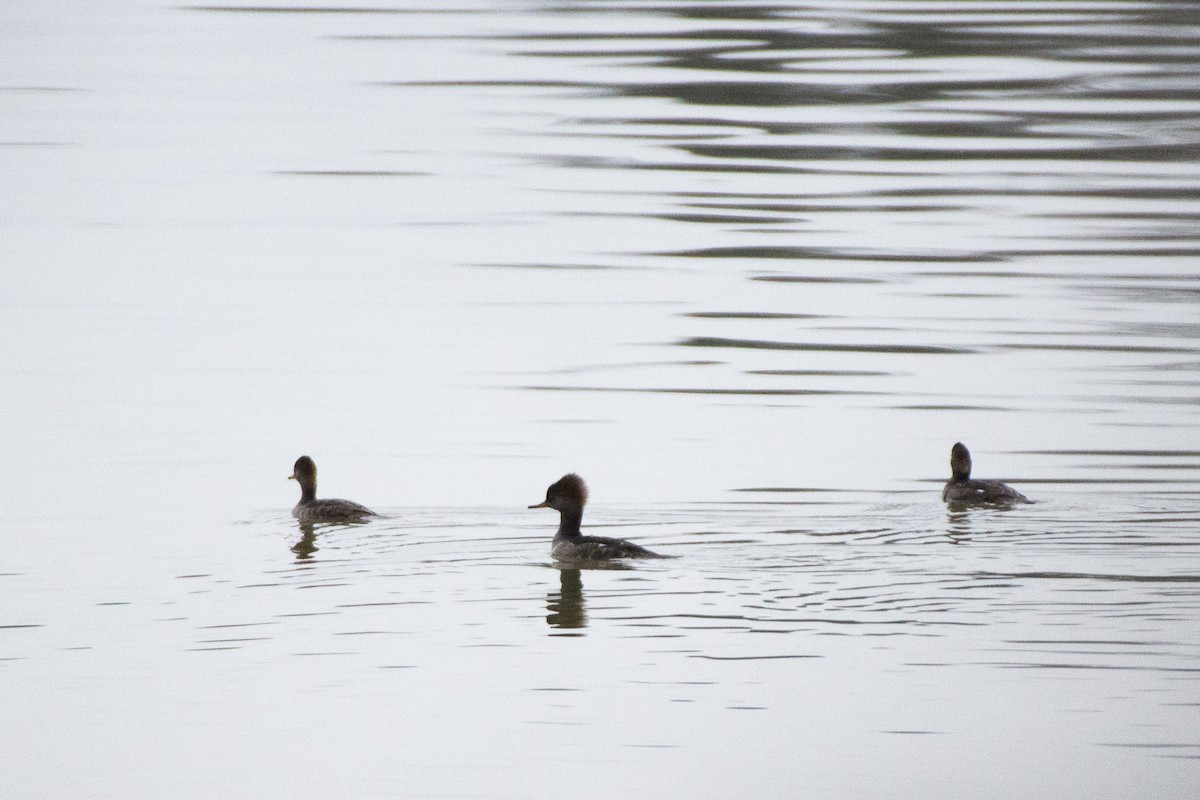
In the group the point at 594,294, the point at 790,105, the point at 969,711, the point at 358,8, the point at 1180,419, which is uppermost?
the point at 358,8

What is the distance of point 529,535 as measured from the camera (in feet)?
37.3

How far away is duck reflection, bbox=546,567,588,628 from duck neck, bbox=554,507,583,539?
0.33 metres

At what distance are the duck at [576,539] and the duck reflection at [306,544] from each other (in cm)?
128

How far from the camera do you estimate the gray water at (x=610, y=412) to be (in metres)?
7.95

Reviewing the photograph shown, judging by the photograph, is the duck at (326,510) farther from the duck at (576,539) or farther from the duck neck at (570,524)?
the duck neck at (570,524)

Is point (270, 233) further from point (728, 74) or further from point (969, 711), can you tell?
point (969, 711)

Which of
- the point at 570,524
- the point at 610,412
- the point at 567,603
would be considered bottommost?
the point at 567,603

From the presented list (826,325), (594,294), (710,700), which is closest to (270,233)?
(594,294)

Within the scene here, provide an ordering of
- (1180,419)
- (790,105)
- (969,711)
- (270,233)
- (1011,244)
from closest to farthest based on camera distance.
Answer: (969,711) → (1180,419) → (1011,244) → (270,233) → (790,105)

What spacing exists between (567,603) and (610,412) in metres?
4.60

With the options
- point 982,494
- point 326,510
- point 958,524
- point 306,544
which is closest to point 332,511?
point 326,510

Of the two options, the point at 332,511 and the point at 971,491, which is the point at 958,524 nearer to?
the point at 971,491

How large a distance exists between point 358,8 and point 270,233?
1547 centimetres

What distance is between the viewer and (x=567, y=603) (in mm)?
9766
